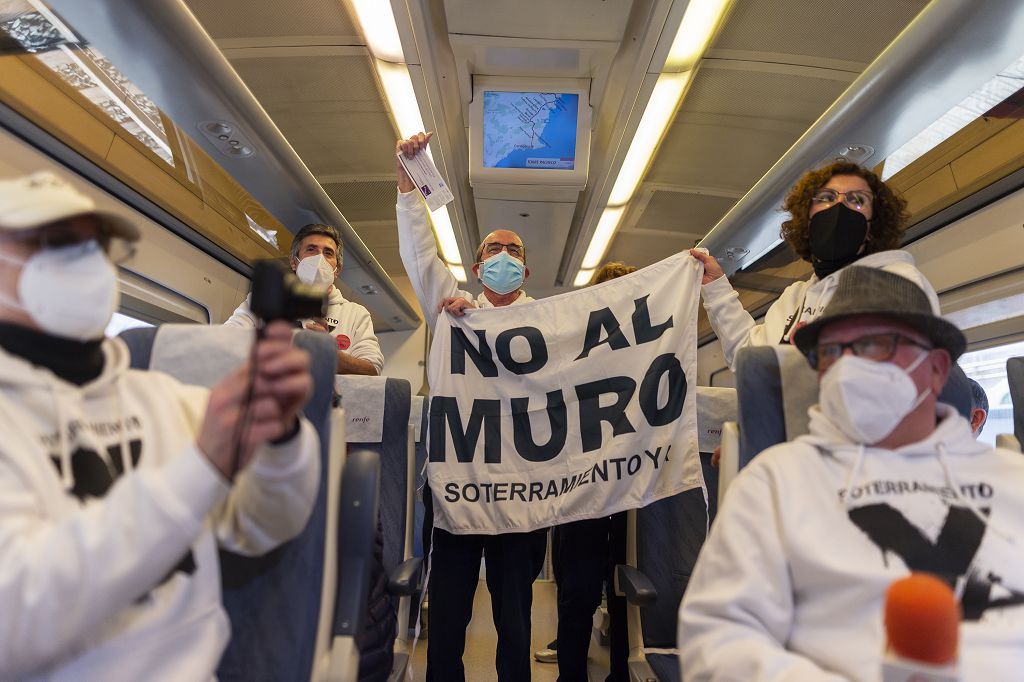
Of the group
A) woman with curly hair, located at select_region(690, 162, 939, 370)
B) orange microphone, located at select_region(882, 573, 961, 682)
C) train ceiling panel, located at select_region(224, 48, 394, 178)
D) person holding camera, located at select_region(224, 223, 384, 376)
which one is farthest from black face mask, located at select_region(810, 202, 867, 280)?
train ceiling panel, located at select_region(224, 48, 394, 178)

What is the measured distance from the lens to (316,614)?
150 centimetres

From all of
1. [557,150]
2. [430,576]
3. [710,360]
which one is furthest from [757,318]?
[430,576]

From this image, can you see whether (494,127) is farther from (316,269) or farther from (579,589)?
(579,589)

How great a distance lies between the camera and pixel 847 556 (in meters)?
1.37

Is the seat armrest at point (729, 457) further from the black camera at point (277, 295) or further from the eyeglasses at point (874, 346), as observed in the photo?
the black camera at point (277, 295)

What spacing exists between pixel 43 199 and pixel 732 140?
460 centimetres

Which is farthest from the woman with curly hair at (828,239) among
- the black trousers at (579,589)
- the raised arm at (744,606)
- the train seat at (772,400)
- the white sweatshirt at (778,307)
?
the black trousers at (579,589)

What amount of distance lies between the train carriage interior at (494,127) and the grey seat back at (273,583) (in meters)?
0.03

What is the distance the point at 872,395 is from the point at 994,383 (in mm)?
3520

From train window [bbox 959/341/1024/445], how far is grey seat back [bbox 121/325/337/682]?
4.00 metres

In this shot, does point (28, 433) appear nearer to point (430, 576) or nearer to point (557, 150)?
point (430, 576)

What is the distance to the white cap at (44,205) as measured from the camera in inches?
39.6

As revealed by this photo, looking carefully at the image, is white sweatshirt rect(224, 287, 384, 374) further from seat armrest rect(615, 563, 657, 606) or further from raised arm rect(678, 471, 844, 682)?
raised arm rect(678, 471, 844, 682)

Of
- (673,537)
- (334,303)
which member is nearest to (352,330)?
(334,303)
